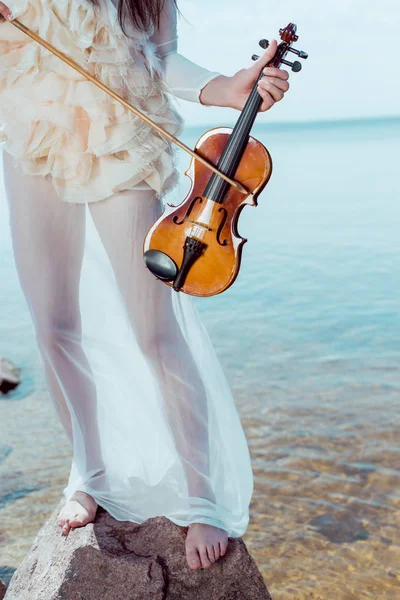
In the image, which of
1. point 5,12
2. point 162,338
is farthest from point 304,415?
point 5,12

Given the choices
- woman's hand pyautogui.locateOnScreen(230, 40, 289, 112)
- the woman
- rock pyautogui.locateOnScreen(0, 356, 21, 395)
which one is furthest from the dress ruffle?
rock pyautogui.locateOnScreen(0, 356, 21, 395)

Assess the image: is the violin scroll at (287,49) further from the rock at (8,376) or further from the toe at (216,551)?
the rock at (8,376)

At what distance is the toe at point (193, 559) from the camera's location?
1.70 meters

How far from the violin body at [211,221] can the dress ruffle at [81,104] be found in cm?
Result: 13

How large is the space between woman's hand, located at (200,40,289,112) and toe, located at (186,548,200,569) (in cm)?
100

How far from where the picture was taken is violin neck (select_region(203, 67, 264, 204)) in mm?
1400

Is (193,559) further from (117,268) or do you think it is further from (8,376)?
(8,376)

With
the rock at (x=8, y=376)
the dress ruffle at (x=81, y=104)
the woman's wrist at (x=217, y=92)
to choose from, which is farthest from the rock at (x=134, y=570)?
the rock at (x=8, y=376)

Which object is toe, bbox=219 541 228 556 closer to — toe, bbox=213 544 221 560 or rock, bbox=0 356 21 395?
toe, bbox=213 544 221 560

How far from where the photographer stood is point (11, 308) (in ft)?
17.4

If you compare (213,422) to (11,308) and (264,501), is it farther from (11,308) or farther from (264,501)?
(11,308)

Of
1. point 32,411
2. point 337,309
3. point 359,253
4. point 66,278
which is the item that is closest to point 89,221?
point 66,278

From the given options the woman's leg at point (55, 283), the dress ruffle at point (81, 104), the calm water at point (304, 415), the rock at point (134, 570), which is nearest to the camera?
the dress ruffle at point (81, 104)

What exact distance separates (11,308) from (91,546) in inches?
149
